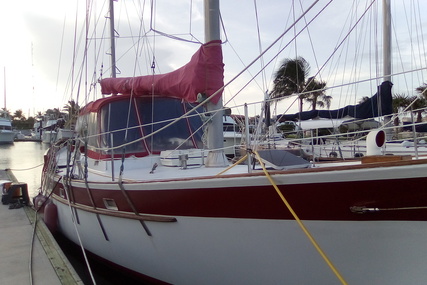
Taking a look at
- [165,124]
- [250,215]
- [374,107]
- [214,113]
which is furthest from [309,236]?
[374,107]

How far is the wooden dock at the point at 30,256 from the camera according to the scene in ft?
14.2

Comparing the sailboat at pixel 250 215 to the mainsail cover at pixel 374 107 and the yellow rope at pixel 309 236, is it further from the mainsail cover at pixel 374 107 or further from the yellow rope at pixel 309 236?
the mainsail cover at pixel 374 107

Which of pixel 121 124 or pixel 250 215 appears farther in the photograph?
pixel 121 124

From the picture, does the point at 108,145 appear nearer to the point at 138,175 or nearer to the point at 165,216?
the point at 138,175

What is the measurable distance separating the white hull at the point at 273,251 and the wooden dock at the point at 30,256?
104 centimetres

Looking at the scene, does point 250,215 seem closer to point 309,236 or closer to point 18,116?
point 309,236

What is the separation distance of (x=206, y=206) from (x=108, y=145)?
3178mm

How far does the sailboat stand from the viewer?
257 centimetres

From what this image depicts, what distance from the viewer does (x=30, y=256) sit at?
16.5ft

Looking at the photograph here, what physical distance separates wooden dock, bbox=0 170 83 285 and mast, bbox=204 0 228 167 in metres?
2.33

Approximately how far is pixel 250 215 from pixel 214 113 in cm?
202

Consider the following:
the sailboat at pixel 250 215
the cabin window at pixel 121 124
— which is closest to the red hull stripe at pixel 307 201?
the sailboat at pixel 250 215

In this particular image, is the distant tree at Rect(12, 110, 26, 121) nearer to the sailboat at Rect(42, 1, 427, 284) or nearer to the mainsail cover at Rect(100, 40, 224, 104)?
the sailboat at Rect(42, 1, 427, 284)

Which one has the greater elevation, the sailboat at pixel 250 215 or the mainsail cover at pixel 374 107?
the mainsail cover at pixel 374 107
